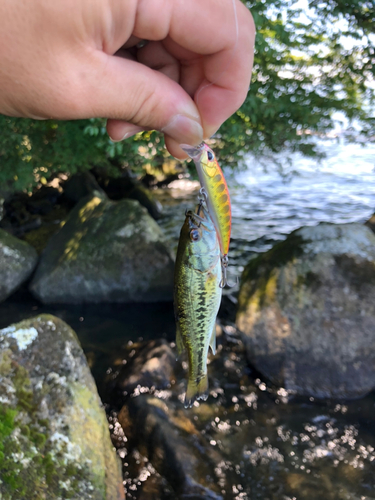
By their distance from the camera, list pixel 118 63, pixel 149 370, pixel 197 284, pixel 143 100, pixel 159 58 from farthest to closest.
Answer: pixel 149 370
pixel 159 58
pixel 197 284
pixel 143 100
pixel 118 63

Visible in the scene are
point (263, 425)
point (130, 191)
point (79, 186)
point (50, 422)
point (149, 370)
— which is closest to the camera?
point (50, 422)

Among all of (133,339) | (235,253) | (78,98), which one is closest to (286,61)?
(235,253)

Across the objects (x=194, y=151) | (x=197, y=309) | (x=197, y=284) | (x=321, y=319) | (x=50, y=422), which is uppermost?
(x=194, y=151)

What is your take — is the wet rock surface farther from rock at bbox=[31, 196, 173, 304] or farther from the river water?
rock at bbox=[31, 196, 173, 304]

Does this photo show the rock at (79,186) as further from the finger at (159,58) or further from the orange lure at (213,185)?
the orange lure at (213,185)

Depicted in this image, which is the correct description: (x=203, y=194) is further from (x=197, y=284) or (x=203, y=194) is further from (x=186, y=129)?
(x=197, y=284)

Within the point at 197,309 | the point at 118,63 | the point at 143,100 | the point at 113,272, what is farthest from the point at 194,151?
the point at 113,272
